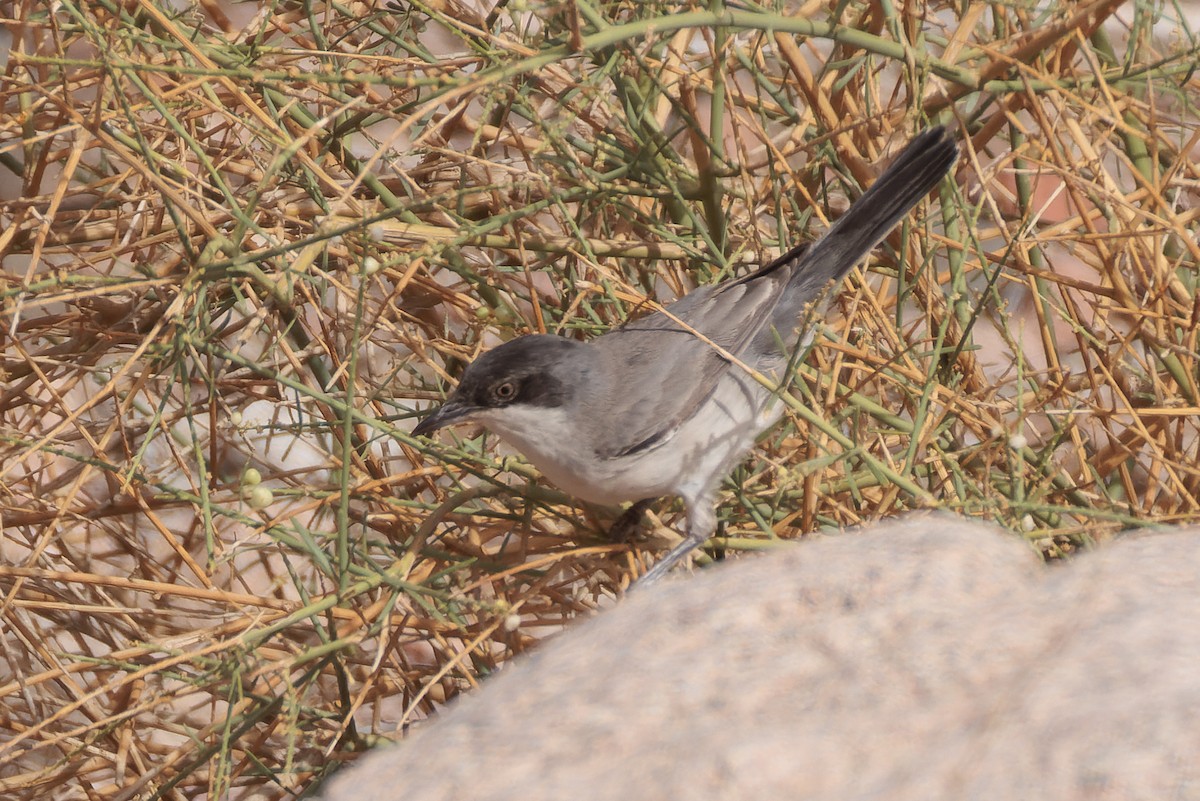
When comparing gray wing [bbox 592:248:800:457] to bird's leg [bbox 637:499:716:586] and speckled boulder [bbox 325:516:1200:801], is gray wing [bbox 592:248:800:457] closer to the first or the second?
bird's leg [bbox 637:499:716:586]

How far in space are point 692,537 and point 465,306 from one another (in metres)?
0.84

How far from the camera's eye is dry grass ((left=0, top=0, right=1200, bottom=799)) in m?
2.48

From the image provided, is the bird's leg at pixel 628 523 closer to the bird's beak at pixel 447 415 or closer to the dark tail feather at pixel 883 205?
the bird's beak at pixel 447 415

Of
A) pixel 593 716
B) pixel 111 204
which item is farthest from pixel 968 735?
pixel 111 204

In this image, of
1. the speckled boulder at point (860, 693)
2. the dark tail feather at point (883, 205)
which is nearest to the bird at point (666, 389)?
the dark tail feather at point (883, 205)

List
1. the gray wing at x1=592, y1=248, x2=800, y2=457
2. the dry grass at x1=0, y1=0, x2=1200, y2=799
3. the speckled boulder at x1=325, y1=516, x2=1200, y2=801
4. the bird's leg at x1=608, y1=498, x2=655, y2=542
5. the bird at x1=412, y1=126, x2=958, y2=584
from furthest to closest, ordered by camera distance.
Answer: the gray wing at x1=592, y1=248, x2=800, y2=457 < the bird's leg at x1=608, y1=498, x2=655, y2=542 < the bird at x1=412, y1=126, x2=958, y2=584 < the dry grass at x1=0, y1=0, x2=1200, y2=799 < the speckled boulder at x1=325, y1=516, x2=1200, y2=801

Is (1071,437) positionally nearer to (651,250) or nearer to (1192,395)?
(1192,395)

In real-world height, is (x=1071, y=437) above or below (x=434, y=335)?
below

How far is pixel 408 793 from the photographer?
131 centimetres

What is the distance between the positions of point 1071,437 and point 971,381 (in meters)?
0.30

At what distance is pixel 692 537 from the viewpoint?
285cm

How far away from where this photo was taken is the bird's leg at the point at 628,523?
302 cm

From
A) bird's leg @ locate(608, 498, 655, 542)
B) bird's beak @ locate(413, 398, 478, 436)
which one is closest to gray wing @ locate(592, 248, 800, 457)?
bird's leg @ locate(608, 498, 655, 542)

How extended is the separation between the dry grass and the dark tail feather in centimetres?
7
